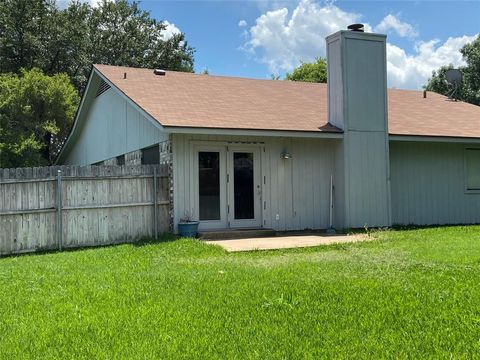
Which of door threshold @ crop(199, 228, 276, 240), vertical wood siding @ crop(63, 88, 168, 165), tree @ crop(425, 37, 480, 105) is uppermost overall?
tree @ crop(425, 37, 480, 105)

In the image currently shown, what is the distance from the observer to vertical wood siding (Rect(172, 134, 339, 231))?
518 inches

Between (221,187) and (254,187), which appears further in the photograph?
(254,187)

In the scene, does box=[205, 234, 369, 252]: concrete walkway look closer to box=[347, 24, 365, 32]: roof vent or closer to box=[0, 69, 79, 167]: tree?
box=[347, 24, 365, 32]: roof vent

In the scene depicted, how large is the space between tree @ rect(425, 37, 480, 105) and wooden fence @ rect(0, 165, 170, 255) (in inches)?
1139

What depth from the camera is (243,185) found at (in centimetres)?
1295

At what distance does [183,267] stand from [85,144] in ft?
48.1

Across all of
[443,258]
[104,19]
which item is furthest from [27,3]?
[443,258]

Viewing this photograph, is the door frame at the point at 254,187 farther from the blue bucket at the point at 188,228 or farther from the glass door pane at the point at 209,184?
the blue bucket at the point at 188,228

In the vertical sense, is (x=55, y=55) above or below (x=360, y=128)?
above

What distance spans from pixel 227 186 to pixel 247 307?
24.4 feet

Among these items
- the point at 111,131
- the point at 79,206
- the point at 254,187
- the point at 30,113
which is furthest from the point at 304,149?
the point at 30,113

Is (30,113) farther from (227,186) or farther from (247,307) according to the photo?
(247,307)

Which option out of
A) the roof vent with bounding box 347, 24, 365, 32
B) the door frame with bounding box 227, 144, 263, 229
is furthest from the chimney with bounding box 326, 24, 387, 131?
the door frame with bounding box 227, 144, 263, 229

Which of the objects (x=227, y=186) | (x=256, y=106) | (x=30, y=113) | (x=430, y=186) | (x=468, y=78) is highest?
(x=468, y=78)
